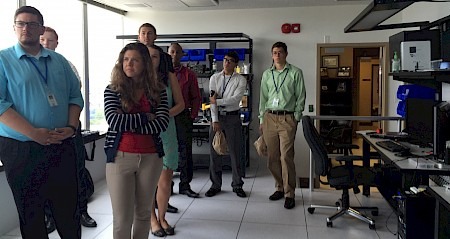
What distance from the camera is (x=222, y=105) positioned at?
4434 mm

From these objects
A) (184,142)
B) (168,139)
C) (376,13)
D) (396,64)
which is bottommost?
(184,142)

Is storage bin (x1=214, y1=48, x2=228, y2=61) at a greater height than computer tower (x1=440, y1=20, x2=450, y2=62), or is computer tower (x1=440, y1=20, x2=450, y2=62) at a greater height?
storage bin (x1=214, y1=48, x2=228, y2=61)

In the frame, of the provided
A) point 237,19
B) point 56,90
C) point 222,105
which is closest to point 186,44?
point 237,19

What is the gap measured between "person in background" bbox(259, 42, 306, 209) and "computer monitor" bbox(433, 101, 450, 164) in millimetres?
1525

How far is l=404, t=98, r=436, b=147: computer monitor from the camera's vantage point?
134 inches

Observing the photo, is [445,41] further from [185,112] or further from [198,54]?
[198,54]

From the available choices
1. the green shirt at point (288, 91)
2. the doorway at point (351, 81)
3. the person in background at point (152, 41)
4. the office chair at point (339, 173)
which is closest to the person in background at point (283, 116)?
the green shirt at point (288, 91)

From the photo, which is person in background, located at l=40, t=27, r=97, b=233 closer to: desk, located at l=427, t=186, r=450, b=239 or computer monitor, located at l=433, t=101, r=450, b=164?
desk, located at l=427, t=186, r=450, b=239

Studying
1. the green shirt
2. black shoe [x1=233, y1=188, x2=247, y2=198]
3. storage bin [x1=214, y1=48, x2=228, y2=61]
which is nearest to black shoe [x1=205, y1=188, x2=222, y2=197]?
Answer: black shoe [x1=233, y1=188, x2=247, y2=198]

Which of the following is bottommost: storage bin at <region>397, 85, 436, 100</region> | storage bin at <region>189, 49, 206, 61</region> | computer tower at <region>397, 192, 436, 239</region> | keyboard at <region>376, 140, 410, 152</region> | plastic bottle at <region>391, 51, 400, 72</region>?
computer tower at <region>397, 192, 436, 239</region>

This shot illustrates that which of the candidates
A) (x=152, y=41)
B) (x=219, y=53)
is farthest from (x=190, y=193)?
(x=219, y=53)

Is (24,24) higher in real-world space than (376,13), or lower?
lower

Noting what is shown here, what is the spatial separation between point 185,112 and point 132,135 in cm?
169

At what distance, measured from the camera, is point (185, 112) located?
13.3ft
